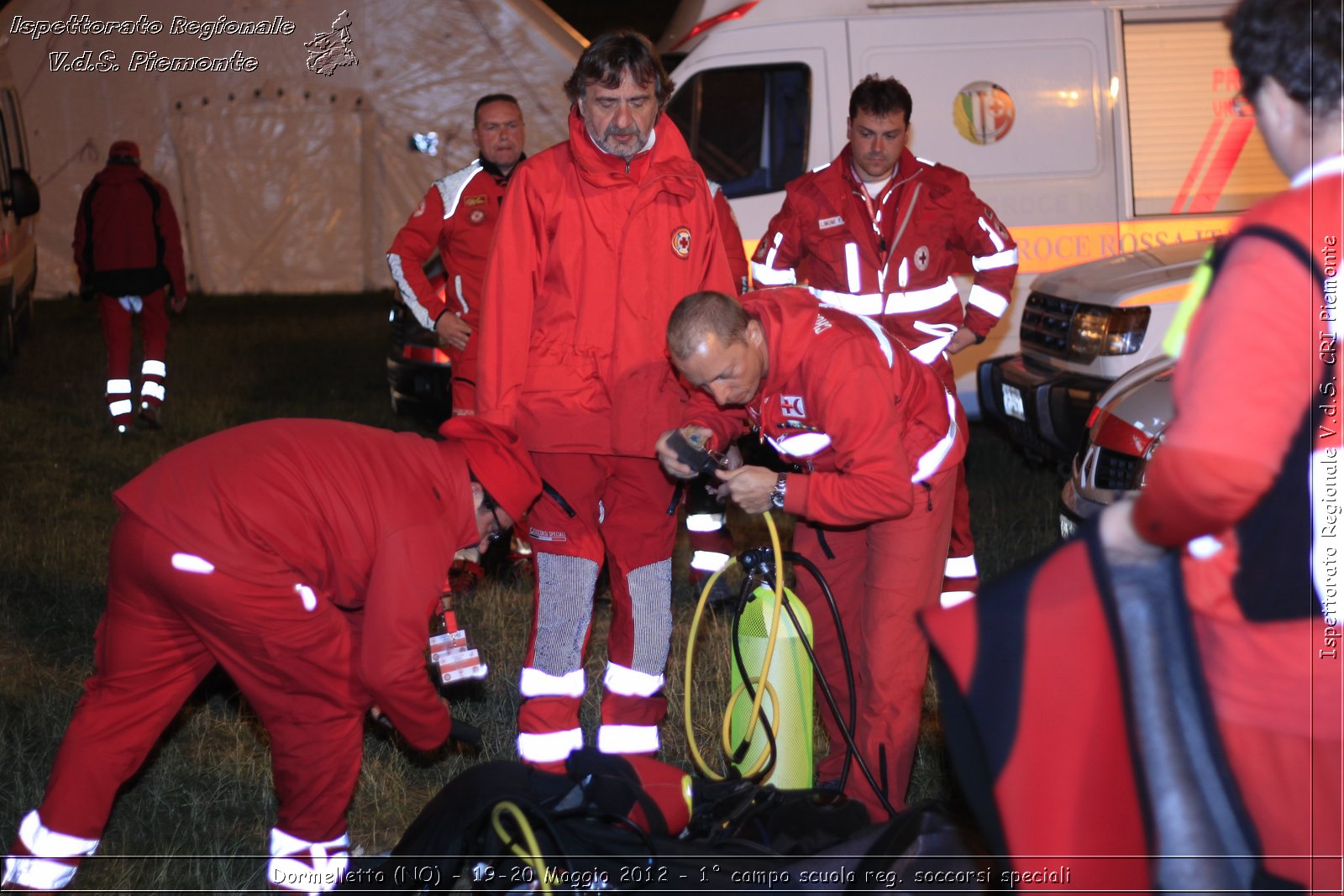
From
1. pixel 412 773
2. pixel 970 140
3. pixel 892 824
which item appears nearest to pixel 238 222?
pixel 970 140

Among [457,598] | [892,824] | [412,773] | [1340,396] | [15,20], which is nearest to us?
[1340,396]

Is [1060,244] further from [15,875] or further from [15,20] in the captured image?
[15,20]

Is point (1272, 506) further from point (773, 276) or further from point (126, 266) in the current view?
point (126, 266)

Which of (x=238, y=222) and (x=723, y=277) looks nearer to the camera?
(x=723, y=277)

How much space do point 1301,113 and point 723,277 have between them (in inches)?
92.6

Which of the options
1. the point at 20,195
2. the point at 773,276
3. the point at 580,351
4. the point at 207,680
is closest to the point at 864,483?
the point at 580,351

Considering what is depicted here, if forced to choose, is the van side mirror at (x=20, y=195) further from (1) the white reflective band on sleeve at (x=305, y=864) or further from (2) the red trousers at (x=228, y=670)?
(1) the white reflective band on sleeve at (x=305, y=864)

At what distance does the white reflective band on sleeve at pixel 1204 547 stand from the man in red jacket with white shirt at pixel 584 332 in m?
2.09

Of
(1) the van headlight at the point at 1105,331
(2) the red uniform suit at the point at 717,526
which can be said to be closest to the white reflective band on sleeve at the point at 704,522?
(2) the red uniform suit at the point at 717,526

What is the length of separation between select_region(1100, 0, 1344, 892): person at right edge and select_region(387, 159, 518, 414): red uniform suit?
165 inches

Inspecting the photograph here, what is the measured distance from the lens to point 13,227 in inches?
481

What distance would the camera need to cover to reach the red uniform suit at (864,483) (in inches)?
132

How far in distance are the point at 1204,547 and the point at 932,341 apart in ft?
11.4

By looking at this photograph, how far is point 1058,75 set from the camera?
26.1ft
